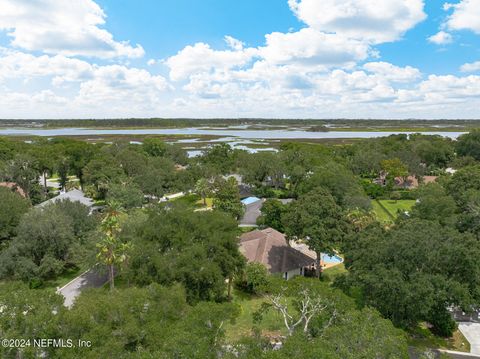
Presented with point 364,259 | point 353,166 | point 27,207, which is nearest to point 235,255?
point 364,259

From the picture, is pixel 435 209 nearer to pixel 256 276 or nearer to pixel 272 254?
pixel 272 254

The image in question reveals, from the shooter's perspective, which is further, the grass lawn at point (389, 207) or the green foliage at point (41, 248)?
the grass lawn at point (389, 207)

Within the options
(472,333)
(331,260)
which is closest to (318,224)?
(331,260)

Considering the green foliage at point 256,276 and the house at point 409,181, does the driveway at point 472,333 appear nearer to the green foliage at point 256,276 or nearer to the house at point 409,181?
the green foliage at point 256,276

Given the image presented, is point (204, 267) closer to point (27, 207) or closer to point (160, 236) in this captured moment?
point (160, 236)

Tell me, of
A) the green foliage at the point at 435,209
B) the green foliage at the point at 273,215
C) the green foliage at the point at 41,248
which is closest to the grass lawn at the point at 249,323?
the green foliage at the point at 273,215

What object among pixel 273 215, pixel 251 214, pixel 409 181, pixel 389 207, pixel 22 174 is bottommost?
pixel 389 207

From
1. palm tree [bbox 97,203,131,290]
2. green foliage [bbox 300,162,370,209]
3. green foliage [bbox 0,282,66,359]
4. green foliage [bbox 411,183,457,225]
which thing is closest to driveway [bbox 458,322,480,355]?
green foliage [bbox 411,183,457,225]
